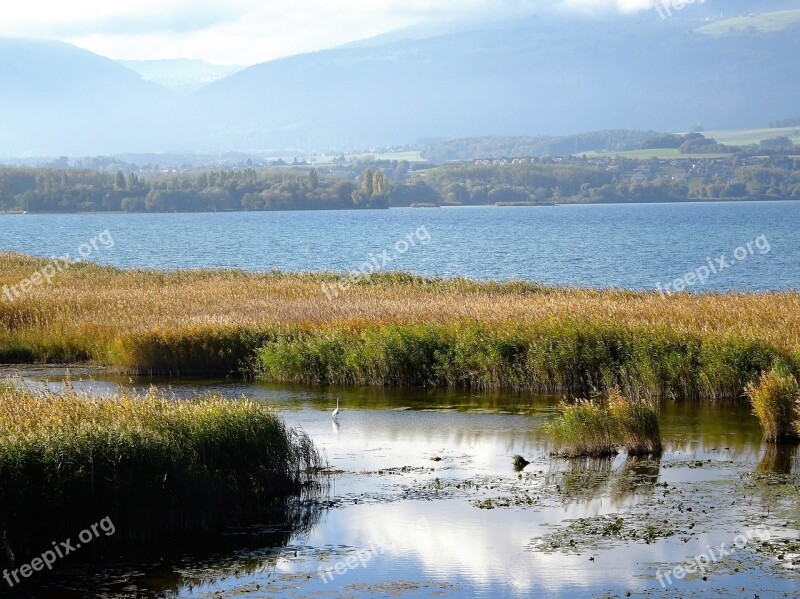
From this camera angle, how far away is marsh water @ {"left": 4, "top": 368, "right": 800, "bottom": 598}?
1368 centimetres

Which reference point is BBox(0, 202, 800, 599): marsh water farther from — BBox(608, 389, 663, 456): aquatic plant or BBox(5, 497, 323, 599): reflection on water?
BBox(608, 389, 663, 456): aquatic plant

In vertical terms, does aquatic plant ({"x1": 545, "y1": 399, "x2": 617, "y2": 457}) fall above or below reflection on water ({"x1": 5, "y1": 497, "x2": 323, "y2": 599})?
above

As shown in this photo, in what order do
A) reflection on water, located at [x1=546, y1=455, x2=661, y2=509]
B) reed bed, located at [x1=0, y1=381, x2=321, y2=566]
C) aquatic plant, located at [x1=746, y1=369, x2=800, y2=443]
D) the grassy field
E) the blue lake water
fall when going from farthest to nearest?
the blue lake water, the grassy field, aquatic plant, located at [x1=746, y1=369, x2=800, y2=443], reflection on water, located at [x1=546, y1=455, x2=661, y2=509], reed bed, located at [x1=0, y1=381, x2=321, y2=566]

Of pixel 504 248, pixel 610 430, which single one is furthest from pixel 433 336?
pixel 504 248

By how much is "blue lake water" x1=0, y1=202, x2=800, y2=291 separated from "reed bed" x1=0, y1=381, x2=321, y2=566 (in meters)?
53.1

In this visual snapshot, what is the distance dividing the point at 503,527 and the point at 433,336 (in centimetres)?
1405

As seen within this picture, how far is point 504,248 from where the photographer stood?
118 meters

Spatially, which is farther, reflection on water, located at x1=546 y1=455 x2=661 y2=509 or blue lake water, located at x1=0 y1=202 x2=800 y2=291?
blue lake water, located at x1=0 y1=202 x2=800 y2=291

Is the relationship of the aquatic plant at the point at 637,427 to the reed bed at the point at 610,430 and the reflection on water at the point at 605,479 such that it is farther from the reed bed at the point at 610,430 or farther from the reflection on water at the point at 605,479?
the reflection on water at the point at 605,479

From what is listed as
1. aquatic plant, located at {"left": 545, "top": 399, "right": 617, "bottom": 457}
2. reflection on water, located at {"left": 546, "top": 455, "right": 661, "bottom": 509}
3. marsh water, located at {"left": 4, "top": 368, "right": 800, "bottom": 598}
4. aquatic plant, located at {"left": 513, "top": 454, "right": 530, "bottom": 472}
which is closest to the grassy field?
marsh water, located at {"left": 4, "top": 368, "right": 800, "bottom": 598}

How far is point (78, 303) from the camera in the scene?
39938 millimetres

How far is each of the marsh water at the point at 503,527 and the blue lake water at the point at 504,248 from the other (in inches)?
1893

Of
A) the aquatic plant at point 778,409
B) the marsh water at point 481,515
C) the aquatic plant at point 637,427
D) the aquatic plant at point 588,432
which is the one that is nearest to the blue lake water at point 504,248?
the marsh water at point 481,515

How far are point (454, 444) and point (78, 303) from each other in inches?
857
